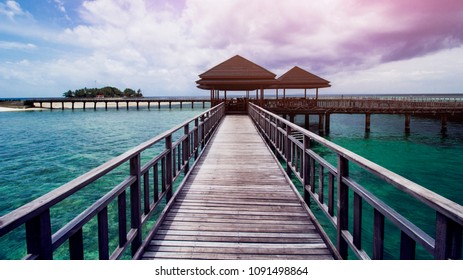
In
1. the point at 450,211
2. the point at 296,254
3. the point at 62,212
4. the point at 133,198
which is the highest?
the point at 450,211

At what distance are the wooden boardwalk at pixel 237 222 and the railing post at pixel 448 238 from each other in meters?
1.54

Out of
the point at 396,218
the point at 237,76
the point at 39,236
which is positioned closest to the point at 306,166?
the point at 396,218

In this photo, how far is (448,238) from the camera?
138 centimetres

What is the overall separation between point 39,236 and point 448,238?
6.36 feet

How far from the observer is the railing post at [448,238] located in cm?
136

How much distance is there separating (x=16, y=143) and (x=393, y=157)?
74.8 ft

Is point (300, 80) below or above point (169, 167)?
above

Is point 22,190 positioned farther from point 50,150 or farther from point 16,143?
point 16,143

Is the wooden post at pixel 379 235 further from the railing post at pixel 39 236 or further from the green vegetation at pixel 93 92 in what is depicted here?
the green vegetation at pixel 93 92

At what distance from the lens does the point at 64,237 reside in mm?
1661

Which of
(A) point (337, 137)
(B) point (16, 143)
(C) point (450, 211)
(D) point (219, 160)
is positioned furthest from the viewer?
(A) point (337, 137)

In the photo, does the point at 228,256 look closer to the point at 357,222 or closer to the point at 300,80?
the point at 357,222

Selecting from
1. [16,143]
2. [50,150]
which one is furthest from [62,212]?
[16,143]

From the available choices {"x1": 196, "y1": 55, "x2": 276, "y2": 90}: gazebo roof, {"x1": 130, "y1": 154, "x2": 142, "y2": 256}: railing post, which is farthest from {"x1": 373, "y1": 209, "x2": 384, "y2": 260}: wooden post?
{"x1": 196, "y1": 55, "x2": 276, "y2": 90}: gazebo roof
